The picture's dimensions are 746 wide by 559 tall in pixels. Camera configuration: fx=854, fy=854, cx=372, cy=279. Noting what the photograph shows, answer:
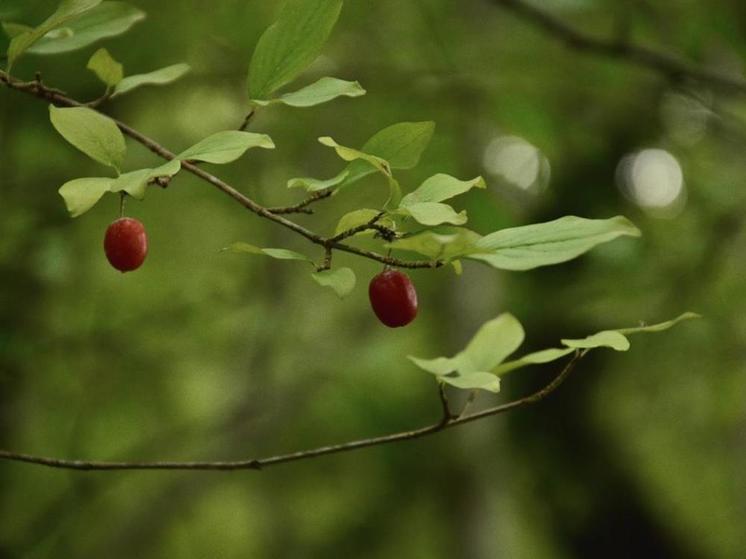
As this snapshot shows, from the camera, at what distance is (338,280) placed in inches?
18.8

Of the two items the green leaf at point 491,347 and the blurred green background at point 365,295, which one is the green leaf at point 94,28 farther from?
the green leaf at point 491,347

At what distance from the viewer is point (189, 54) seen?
140cm

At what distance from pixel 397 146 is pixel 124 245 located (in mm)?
183

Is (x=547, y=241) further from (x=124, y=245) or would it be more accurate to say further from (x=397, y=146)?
(x=124, y=245)

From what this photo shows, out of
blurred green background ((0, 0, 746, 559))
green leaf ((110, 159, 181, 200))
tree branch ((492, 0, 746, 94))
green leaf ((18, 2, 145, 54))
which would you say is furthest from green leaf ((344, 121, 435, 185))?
tree branch ((492, 0, 746, 94))

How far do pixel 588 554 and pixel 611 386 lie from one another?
0.90 metres

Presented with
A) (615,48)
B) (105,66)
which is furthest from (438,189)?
(615,48)

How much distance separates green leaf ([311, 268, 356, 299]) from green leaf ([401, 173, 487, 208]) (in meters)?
0.05

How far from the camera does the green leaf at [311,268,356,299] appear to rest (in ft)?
1.53

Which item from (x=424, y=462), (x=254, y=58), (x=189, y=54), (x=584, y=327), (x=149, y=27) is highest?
(x=254, y=58)

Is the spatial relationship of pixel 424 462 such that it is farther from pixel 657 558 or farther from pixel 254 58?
pixel 254 58

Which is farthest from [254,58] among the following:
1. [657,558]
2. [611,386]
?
[657,558]

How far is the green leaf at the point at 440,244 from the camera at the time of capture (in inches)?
16.3

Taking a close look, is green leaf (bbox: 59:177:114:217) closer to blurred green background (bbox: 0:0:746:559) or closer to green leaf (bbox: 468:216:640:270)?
green leaf (bbox: 468:216:640:270)
